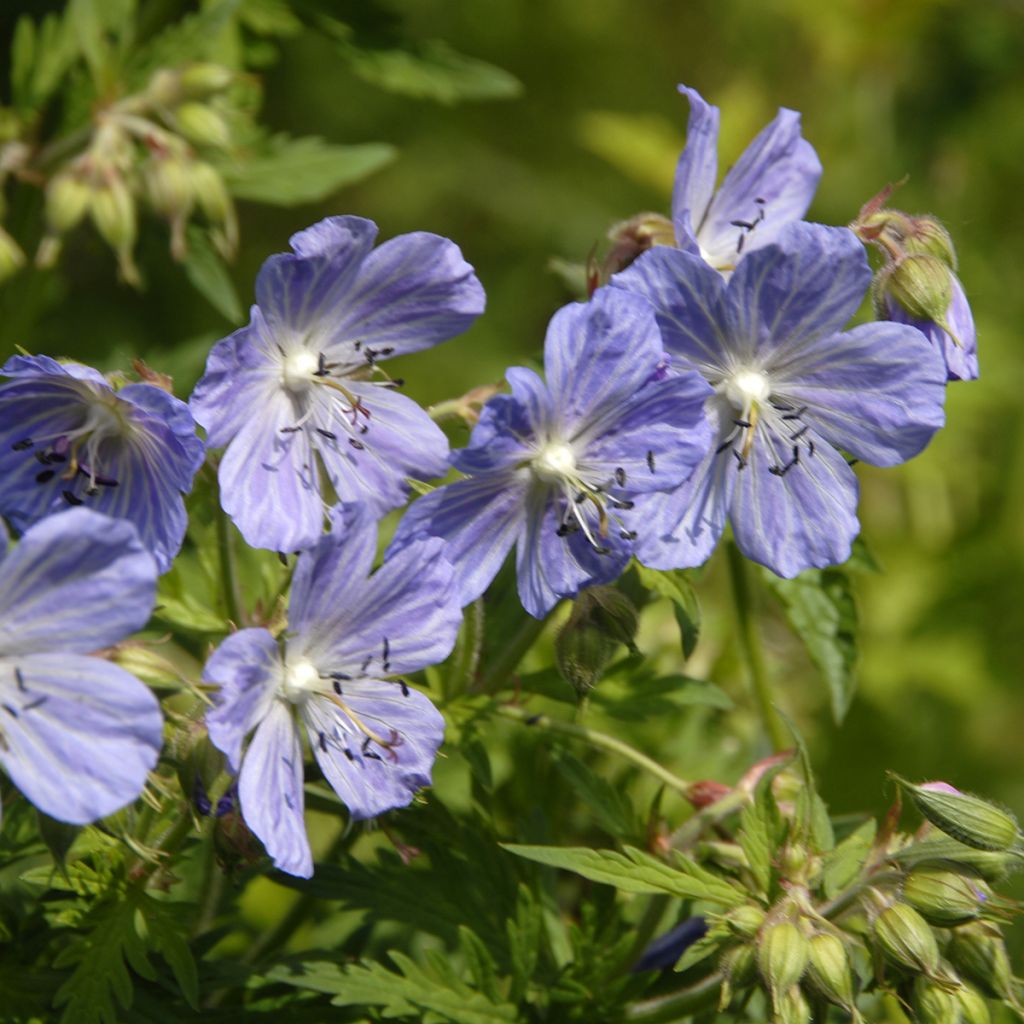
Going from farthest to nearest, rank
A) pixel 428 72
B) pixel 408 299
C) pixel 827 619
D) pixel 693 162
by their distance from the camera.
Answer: pixel 428 72
pixel 827 619
pixel 693 162
pixel 408 299

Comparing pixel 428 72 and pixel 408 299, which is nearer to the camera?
pixel 408 299

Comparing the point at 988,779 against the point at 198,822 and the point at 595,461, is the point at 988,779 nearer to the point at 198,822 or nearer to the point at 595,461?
the point at 595,461

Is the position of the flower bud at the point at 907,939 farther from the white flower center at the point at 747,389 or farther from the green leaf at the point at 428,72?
the green leaf at the point at 428,72

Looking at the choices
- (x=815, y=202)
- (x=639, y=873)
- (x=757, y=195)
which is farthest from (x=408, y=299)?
(x=815, y=202)

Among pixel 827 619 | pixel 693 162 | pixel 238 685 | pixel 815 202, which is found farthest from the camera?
pixel 815 202

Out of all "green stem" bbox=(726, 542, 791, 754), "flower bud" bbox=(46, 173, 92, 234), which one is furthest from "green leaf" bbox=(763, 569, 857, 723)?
"flower bud" bbox=(46, 173, 92, 234)

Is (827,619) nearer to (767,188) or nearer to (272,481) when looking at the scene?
(767,188)
